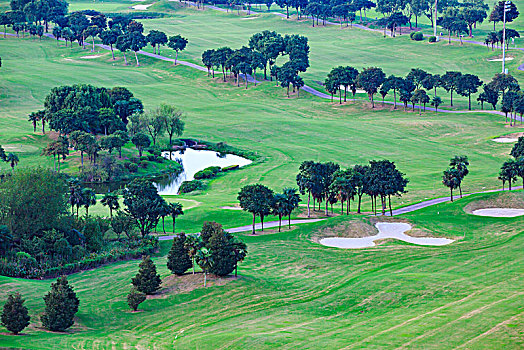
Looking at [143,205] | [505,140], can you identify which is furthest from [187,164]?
[505,140]

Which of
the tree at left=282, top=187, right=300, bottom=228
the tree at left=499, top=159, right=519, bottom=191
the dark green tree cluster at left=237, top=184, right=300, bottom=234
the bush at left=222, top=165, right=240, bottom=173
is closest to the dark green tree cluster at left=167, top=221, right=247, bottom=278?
the dark green tree cluster at left=237, top=184, right=300, bottom=234

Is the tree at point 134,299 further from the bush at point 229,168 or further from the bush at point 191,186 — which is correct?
the bush at point 229,168

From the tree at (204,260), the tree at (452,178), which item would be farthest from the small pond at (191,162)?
the tree at (204,260)

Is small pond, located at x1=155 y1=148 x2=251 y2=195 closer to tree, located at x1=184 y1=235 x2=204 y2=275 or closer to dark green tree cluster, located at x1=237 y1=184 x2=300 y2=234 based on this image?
dark green tree cluster, located at x1=237 y1=184 x2=300 y2=234

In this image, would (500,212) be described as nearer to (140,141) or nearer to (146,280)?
(146,280)

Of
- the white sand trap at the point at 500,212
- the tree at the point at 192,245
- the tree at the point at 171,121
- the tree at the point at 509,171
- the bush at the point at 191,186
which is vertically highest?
the tree at the point at 171,121
